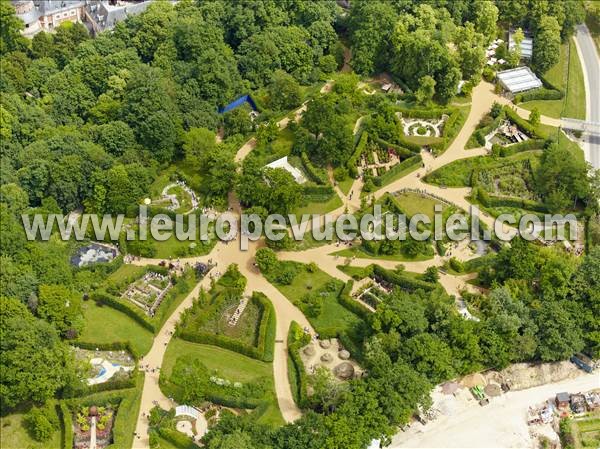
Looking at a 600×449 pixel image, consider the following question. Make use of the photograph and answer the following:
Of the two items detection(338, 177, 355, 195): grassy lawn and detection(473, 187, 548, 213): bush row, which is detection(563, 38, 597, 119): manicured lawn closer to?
detection(473, 187, 548, 213): bush row

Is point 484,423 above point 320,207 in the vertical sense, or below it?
below

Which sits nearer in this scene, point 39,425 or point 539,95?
point 39,425

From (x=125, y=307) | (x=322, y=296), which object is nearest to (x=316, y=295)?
(x=322, y=296)

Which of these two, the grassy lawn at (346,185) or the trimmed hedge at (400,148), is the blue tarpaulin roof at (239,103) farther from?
the trimmed hedge at (400,148)

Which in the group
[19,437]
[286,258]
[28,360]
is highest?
[28,360]

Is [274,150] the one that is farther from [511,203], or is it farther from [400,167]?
[511,203]

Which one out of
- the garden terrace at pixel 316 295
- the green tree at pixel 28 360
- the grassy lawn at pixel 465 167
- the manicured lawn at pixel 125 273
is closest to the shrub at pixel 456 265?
the garden terrace at pixel 316 295
